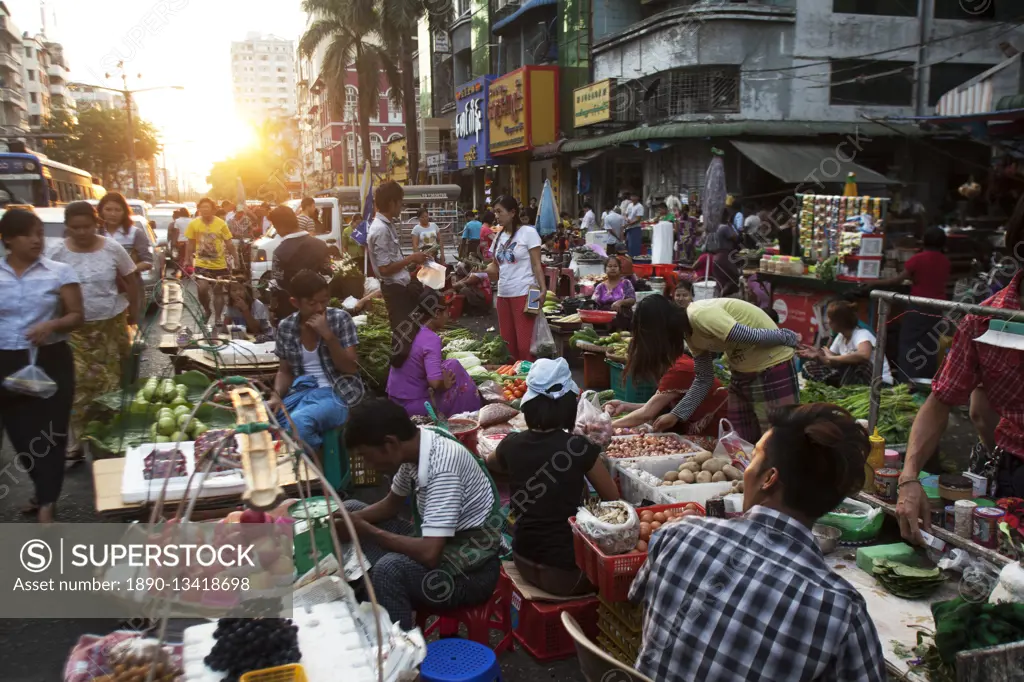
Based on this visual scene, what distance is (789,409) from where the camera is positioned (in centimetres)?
216

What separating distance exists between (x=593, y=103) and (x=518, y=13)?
826 cm

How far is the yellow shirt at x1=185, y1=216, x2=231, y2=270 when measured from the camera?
1106 centimetres

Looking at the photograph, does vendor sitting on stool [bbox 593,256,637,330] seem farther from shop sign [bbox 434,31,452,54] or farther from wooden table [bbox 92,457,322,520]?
shop sign [bbox 434,31,452,54]

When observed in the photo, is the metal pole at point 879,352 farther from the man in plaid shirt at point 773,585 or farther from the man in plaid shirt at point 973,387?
the man in plaid shirt at point 773,585

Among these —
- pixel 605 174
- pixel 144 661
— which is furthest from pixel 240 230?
pixel 144 661

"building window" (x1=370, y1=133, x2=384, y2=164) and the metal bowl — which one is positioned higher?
"building window" (x1=370, y1=133, x2=384, y2=164)

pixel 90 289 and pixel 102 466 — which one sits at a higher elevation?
pixel 90 289

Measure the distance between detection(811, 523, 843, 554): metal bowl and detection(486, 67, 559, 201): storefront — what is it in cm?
2368

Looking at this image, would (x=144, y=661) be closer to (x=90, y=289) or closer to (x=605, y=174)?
(x=90, y=289)

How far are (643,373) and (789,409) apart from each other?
2.56 m

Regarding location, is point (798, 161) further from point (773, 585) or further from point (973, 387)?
point (773, 585)

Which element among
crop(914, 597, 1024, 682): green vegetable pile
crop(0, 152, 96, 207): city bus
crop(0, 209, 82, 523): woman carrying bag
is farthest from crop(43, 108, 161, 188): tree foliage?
crop(914, 597, 1024, 682): green vegetable pile

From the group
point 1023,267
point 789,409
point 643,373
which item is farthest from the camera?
point 643,373

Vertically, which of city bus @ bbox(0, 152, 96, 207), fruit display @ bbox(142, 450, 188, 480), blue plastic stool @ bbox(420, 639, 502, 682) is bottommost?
blue plastic stool @ bbox(420, 639, 502, 682)
